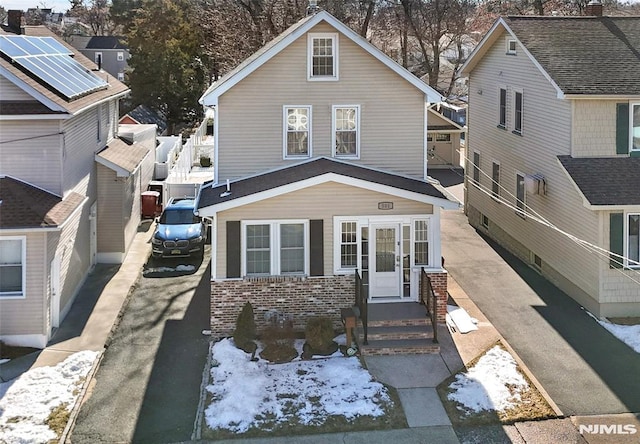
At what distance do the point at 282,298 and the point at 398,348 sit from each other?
3065 mm

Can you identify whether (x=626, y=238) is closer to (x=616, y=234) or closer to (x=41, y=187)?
(x=616, y=234)

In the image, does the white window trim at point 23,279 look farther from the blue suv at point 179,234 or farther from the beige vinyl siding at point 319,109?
the blue suv at point 179,234

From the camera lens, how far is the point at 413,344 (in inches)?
546

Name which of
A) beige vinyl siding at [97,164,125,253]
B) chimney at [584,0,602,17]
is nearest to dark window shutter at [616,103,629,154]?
chimney at [584,0,602,17]

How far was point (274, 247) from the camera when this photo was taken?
1493 cm

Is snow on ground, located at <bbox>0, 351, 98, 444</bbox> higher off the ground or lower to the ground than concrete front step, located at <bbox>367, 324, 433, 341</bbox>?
lower

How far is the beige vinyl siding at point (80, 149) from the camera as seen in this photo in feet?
52.5

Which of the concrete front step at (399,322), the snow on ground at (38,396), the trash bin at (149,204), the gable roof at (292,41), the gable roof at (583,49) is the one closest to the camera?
the snow on ground at (38,396)

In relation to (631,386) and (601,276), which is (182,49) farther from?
(631,386)

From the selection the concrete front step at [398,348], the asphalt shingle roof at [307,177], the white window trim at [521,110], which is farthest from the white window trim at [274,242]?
the white window trim at [521,110]

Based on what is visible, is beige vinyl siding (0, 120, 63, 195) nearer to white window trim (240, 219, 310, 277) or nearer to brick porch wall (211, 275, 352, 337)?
white window trim (240, 219, 310, 277)

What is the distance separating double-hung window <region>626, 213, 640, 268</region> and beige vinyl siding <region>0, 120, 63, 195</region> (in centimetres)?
1447

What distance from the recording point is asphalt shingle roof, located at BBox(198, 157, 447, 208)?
1477 centimetres

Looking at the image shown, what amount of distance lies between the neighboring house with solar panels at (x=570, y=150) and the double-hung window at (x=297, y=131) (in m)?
7.15
